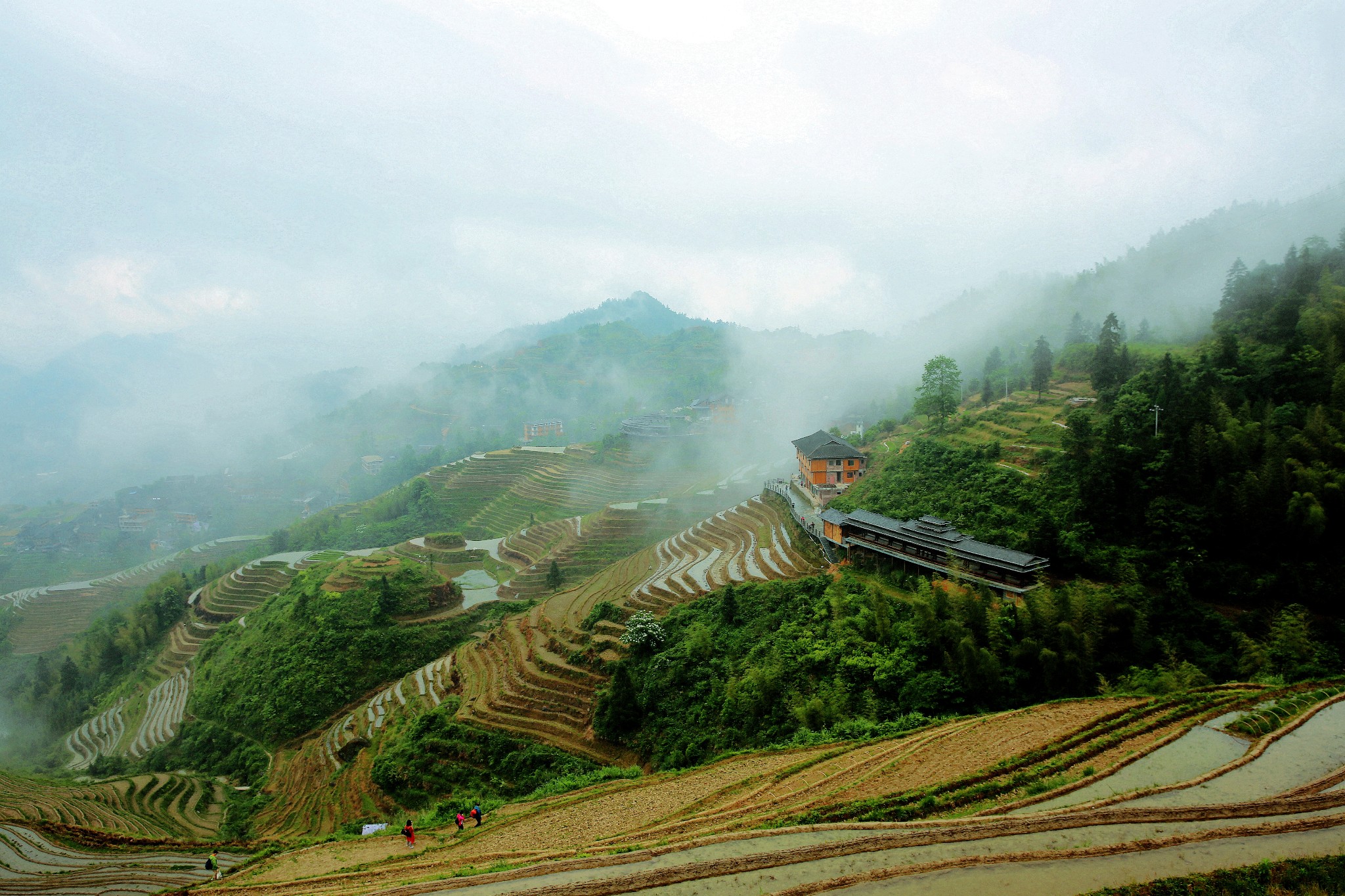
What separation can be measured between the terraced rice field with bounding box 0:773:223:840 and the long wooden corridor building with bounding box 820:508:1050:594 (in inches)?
969

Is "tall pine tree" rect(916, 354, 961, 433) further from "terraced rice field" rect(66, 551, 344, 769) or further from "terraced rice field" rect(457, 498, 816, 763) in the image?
"terraced rice field" rect(66, 551, 344, 769)

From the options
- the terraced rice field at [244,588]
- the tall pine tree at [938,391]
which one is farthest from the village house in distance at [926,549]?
the terraced rice field at [244,588]

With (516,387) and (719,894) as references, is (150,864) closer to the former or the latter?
(719,894)

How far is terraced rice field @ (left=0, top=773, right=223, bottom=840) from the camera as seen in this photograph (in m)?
17.5

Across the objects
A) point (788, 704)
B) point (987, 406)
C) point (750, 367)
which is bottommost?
point (788, 704)

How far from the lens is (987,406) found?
116ft

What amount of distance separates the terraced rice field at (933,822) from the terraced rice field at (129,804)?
34.9ft

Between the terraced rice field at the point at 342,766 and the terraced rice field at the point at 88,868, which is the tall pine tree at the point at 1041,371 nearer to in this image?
the terraced rice field at the point at 342,766

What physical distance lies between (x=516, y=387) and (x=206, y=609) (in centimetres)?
7599

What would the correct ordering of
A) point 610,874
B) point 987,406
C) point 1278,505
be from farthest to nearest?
point 987,406
point 1278,505
point 610,874

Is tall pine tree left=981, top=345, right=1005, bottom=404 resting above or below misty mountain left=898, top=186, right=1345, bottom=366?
below

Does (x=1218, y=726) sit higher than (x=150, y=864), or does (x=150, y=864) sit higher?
(x=1218, y=726)

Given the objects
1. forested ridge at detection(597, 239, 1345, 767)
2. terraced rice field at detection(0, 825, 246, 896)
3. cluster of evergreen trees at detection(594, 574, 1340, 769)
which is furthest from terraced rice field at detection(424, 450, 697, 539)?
cluster of evergreen trees at detection(594, 574, 1340, 769)

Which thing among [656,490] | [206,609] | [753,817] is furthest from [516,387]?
[753,817]
